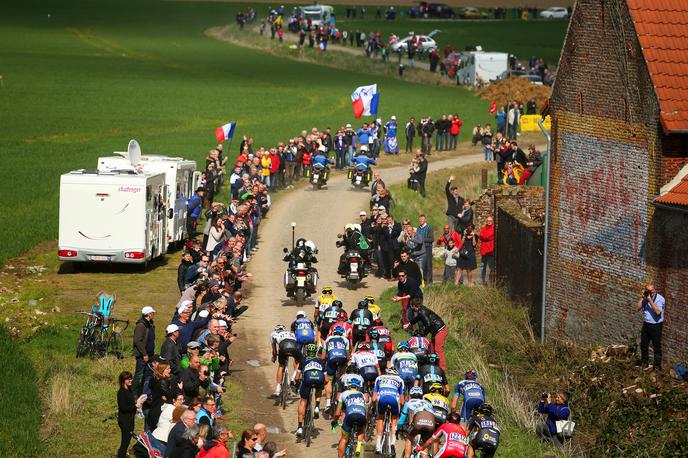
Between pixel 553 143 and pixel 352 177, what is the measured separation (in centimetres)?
1653

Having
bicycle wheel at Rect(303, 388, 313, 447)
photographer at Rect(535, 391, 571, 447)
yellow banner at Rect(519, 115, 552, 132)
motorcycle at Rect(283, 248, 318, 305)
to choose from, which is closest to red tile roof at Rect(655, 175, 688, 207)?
photographer at Rect(535, 391, 571, 447)

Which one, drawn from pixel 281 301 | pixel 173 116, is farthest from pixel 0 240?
pixel 173 116

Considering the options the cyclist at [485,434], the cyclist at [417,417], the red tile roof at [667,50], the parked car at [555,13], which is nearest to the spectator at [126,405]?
the cyclist at [417,417]

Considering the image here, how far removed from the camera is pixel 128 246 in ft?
110

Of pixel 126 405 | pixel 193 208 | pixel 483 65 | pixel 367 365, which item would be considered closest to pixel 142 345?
pixel 126 405

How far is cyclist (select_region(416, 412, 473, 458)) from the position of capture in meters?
18.1

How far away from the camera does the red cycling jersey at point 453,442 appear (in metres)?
18.1

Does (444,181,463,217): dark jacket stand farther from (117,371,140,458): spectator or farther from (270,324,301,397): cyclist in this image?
(117,371,140,458): spectator

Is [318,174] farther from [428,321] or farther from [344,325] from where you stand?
[344,325]

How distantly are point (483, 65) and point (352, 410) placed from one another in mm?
66818

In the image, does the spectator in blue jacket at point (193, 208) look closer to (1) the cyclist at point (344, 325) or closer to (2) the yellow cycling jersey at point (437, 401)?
(1) the cyclist at point (344, 325)

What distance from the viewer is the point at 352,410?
19.3m

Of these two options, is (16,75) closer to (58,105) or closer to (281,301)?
(58,105)

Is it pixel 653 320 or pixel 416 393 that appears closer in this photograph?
pixel 416 393
